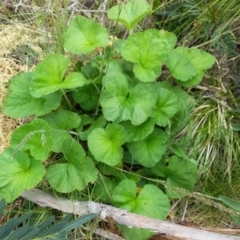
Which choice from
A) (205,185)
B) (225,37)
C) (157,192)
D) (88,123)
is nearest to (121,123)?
(88,123)

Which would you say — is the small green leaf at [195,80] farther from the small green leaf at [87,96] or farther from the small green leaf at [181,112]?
the small green leaf at [87,96]

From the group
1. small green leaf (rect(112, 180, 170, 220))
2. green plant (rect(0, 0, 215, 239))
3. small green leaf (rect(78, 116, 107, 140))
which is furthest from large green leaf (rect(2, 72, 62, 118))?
small green leaf (rect(112, 180, 170, 220))

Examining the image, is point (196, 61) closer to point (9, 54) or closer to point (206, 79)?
point (206, 79)

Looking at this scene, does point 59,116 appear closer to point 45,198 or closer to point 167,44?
point 45,198

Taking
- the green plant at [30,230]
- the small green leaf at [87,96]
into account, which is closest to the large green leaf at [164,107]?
the small green leaf at [87,96]

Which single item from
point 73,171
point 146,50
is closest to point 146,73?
point 146,50
